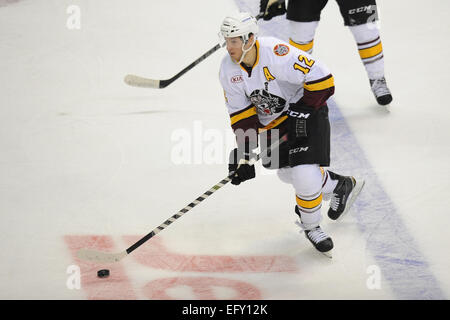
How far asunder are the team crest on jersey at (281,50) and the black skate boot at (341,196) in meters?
0.75

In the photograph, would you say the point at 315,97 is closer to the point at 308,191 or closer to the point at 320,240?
the point at 308,191

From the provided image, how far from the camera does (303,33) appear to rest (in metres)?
5.12

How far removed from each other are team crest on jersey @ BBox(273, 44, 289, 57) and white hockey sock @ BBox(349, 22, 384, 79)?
1402 millimetres

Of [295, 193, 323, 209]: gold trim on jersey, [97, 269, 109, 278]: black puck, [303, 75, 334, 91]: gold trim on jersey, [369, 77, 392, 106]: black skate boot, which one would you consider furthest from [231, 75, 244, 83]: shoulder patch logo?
[369, 77, 392, 106]: black skate boot

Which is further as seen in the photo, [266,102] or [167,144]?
[167,144]

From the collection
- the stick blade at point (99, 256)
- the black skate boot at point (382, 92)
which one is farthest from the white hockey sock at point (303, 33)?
the stick blade at point (99, 256)

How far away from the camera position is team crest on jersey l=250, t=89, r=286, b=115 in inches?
149

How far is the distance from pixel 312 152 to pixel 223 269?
2.26 ft

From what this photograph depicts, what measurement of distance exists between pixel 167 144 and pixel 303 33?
1088 mm

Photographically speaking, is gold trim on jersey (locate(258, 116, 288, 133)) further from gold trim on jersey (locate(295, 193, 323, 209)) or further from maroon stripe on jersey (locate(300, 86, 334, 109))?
gold trim on jersey (locate(295, 193, 323, 209))

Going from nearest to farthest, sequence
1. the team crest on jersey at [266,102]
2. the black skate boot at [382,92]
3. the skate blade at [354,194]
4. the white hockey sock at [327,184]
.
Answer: the team crest on jersey at [266,102]
the white hockey sock at [327,184]
the skate blade at [354,194]
the black skate boot at [382,92]

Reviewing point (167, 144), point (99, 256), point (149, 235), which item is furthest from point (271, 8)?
point (99, 256)

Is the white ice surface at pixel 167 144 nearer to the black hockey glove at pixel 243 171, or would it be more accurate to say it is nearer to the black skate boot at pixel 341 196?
the black skate boot at pixel 341 196

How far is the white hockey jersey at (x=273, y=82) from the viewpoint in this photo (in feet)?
12.1
